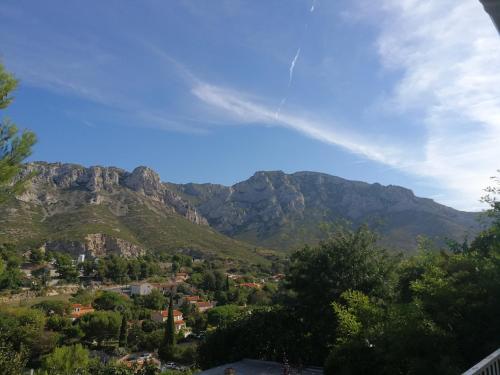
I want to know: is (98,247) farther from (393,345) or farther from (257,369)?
(393,345)

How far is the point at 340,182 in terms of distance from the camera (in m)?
126

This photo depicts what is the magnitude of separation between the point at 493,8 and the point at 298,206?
374 feet

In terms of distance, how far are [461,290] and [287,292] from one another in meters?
5.96

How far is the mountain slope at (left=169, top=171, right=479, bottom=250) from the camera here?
87.5 m

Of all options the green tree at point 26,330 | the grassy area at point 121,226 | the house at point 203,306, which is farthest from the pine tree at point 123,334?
the grassy area at point 121,226

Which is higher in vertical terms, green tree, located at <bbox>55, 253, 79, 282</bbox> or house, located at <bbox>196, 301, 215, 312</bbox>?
green tree, located at <bbox>55, 253, 79, 282</bbox>

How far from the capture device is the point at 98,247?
81.6m

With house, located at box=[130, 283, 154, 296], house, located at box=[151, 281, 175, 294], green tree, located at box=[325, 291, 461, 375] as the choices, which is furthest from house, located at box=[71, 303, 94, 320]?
green tree, located at box=[325, 291, 461, 375]

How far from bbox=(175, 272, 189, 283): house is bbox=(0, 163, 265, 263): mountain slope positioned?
12375mm

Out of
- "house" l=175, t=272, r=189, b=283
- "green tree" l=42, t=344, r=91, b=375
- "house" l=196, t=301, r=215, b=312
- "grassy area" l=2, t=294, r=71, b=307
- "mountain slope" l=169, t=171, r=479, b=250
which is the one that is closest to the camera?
"green tree" l=42, t=344, r=91, b=375

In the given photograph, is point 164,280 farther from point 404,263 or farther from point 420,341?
point 420,341

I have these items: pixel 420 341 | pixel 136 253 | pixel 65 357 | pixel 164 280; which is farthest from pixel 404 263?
pixel 136 253

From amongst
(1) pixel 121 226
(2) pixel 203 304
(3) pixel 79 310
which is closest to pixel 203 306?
(2) pixel 203 304

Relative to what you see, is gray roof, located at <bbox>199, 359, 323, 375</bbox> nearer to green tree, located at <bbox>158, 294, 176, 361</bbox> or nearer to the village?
the village
